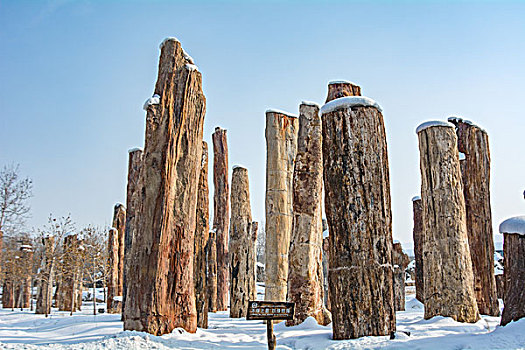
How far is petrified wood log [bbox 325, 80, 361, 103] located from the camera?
7.84 metres

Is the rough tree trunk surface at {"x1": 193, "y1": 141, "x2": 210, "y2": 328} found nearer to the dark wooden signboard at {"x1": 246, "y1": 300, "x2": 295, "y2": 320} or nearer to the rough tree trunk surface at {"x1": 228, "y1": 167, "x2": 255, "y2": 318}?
the rough tree trunk surface at {"x1": 228, "y1": 167, "x2": 255, "y2": 318}

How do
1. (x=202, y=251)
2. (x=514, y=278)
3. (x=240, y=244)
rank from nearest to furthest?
(x=514, y=278) < (x=202, y=251) < (x=240, y=244)

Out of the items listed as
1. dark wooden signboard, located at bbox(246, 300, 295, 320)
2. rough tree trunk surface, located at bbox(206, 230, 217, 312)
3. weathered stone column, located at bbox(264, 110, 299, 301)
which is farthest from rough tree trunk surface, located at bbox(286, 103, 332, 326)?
rough tree trunk surface, located at bbox(206, 230, 217, 312)

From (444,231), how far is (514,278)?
2398 mm

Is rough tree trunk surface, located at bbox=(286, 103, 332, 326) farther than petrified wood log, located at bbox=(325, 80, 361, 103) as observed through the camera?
Yes

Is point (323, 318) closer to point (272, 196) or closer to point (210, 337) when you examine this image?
point (210, 337)

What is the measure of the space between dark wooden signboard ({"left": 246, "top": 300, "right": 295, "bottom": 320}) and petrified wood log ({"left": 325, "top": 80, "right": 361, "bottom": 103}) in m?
3.42

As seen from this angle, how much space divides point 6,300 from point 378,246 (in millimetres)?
26185

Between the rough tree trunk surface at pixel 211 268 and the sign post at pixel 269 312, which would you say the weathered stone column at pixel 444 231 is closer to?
the sign post at pixel 269 312

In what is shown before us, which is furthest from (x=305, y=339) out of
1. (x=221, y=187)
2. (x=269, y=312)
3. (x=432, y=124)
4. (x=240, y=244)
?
(x=221, y=187)

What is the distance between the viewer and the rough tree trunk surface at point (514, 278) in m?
6.20

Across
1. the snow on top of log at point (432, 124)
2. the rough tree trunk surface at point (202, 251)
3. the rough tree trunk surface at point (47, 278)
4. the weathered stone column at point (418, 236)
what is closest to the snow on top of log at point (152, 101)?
the rough tree trunk surface at point (202, 251)

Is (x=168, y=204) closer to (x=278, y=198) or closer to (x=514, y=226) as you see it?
(x=278, y=198)

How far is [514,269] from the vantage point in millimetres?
6352
